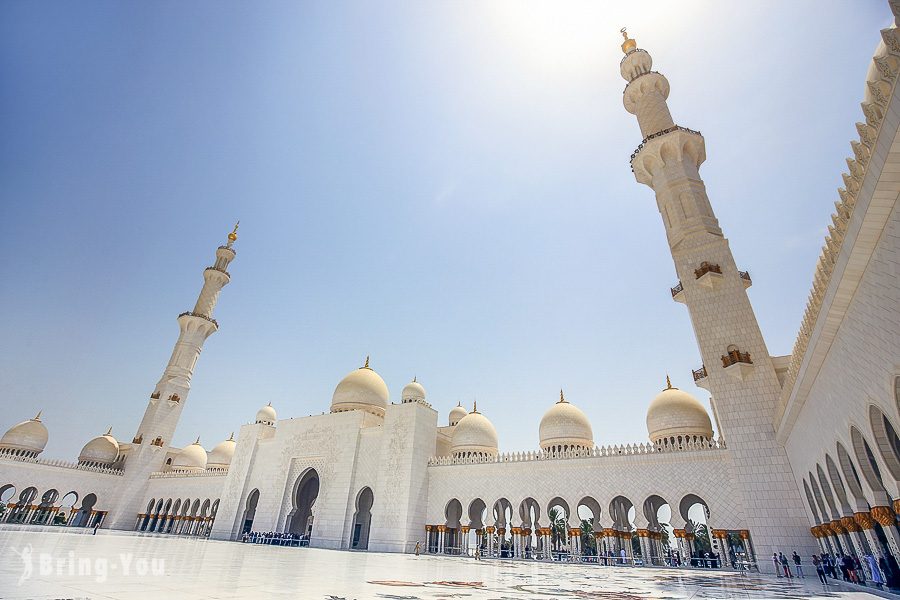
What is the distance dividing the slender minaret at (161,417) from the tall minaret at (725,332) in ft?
92.1

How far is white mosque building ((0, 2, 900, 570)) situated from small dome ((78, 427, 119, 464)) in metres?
0.11

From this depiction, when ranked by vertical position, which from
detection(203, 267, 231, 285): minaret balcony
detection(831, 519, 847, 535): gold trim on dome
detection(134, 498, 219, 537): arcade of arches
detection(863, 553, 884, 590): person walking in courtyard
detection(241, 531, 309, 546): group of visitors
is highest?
detection(203, 267, 231, 285): minaret balcony

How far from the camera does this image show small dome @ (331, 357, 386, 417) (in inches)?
947

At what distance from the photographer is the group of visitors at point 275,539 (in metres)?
19.7

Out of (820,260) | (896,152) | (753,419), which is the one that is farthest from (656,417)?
(896,152)

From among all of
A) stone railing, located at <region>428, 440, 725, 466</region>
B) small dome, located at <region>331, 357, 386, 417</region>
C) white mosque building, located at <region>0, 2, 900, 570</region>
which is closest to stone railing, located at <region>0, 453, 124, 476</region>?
white mosque building, located at <region>0, 2, 900, 570</region>

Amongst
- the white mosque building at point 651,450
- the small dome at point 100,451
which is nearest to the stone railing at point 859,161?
the white mosque building at point 651,450

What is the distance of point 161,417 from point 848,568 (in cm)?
3278

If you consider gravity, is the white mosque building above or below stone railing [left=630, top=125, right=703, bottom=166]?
below

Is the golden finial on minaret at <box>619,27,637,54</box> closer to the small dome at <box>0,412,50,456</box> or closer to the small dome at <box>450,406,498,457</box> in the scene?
the small dome at <box>450,406,498,457</box>

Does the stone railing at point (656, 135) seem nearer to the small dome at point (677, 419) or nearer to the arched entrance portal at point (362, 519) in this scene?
the small dome at point (677, 419)

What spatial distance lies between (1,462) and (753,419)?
37.2 m

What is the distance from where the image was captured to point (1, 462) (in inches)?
1025

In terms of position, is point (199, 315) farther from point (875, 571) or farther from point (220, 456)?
point (875, 571)
